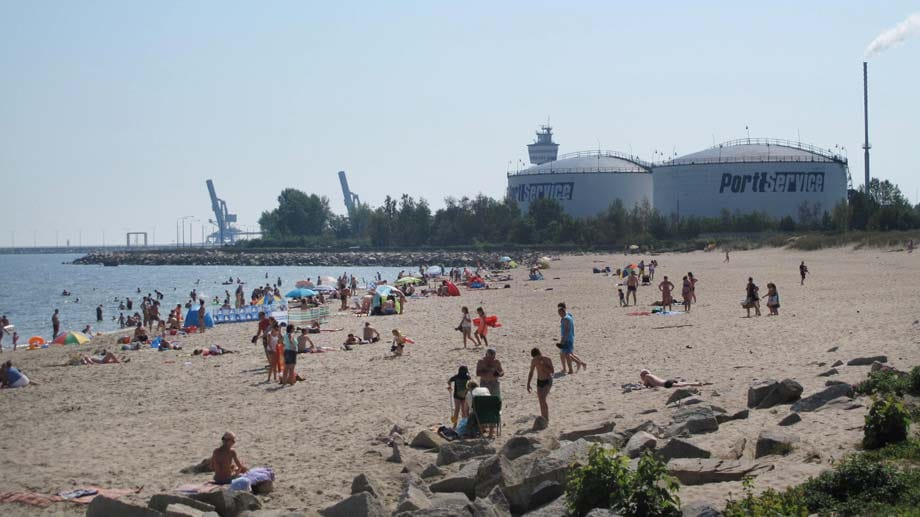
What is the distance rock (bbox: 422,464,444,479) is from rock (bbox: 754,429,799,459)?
3.04 metres

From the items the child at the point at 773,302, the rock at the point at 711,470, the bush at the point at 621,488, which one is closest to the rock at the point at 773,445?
the rock at the point at 711,470

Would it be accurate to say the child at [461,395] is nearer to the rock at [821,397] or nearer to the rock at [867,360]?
the rock at [821,397]

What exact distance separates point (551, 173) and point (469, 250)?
11.4m

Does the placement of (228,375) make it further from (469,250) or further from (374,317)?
(469,250)

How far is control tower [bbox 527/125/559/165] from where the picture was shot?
151250 millimetres

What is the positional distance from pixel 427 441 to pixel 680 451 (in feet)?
10.7

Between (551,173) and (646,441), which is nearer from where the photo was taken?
(646,441)

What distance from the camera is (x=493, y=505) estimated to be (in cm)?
805

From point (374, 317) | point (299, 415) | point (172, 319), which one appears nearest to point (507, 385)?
point (299, 415)

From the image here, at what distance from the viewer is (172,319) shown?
102 feet

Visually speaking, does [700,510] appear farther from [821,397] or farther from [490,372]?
[490,372]

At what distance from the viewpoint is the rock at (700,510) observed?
695 centimetres

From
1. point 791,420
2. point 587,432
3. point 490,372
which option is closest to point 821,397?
point 791,420

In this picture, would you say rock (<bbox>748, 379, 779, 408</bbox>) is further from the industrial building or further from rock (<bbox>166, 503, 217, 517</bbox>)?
the industrial building
